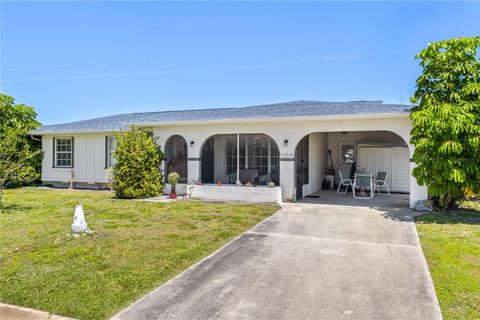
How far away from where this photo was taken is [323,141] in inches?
589

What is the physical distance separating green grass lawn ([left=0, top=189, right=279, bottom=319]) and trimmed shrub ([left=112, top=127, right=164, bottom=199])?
6.98ft

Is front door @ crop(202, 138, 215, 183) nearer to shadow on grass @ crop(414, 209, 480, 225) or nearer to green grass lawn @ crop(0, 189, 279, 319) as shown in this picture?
green grass lawn @ crop(0, 189, 279, 319)

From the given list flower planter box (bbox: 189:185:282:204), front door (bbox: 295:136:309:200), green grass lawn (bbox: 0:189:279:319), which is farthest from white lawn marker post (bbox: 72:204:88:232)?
front door (bbox: 295:136:309:200)

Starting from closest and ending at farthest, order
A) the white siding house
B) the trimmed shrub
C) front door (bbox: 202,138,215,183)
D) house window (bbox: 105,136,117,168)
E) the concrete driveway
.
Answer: the concrete driveway → the white siding house → the trimmed shrub → front door (bbox: 202,138,215,183) → house window (bbox: 105,136,117,168)

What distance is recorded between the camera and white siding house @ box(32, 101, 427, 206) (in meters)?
10.3

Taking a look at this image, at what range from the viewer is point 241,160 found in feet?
43.1

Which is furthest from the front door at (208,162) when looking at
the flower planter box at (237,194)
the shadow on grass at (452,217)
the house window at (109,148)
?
the shadow on grass at (452,217)

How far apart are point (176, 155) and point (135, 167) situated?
206 centimetres

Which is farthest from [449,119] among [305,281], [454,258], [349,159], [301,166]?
[349,159]

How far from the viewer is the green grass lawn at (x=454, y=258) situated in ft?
11.3

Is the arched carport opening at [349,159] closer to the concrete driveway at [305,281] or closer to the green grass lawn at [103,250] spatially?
the green grass lawn at [103,250]

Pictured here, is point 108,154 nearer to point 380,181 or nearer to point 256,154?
point 256,154

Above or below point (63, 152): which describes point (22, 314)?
Result: below

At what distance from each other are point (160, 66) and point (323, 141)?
9.70m
